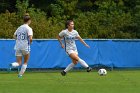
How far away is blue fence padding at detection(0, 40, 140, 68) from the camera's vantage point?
23.7 meters

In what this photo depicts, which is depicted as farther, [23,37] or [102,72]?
[102,72]

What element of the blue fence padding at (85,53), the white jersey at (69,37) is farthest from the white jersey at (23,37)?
the blue fence padding at (85,53)

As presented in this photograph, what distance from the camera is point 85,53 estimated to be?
2503 centimetres

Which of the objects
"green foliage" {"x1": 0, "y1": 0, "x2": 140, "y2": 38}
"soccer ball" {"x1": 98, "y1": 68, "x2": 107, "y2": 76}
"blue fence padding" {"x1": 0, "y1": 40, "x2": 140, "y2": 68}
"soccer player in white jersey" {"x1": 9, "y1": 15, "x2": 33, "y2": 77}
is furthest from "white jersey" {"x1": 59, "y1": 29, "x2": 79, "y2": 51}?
"green foliage" {"x1": 0, "y1": 0, "x2": 140, "y2": 38}

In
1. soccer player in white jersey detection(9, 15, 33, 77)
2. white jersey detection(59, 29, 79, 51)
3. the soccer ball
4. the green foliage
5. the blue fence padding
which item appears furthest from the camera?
the green foliage

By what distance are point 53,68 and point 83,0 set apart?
2027 centimetres

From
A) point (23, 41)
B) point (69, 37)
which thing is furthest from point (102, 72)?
point (23, 41)

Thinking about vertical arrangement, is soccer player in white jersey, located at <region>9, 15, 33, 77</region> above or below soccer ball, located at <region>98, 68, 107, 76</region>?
above

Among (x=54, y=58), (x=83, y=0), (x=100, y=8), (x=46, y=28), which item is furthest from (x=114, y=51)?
(x=83, y=0)

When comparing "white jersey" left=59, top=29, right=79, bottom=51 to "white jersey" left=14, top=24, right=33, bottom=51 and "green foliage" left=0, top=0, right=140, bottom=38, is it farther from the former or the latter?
"green foliage" left=0, top=0, right=140, bottom=38

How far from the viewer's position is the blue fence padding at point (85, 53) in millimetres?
23695

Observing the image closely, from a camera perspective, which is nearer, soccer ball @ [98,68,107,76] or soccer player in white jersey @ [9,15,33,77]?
soccer player in white jersey @ [9,15,33,77]

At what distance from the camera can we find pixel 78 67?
82.1 ft

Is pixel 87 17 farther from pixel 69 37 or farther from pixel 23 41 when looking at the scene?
pixel 23 41
